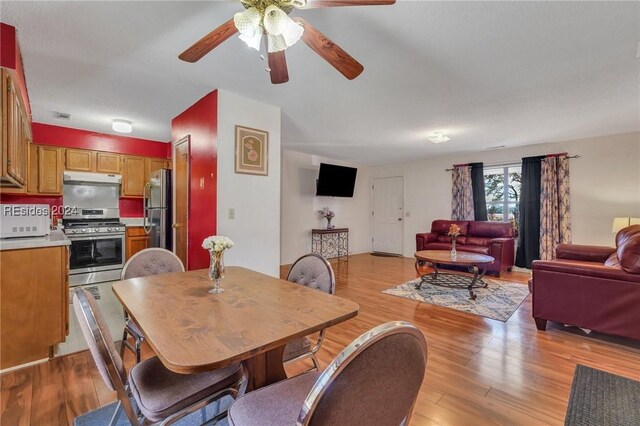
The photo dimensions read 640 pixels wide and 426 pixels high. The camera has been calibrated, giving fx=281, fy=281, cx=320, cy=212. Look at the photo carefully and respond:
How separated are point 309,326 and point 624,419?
1933mm

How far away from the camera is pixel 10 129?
6.24 ft

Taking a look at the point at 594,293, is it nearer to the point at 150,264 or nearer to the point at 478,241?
the point at 478,241

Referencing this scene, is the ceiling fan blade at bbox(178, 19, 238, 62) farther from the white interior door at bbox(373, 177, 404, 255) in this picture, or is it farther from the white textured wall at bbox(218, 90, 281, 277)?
the white interior door at bbox(373, 177, 404, 255)

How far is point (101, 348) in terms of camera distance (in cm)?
96

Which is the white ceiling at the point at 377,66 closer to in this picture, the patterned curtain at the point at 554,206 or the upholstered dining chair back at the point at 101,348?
the patterned curtain at the point at 554,206

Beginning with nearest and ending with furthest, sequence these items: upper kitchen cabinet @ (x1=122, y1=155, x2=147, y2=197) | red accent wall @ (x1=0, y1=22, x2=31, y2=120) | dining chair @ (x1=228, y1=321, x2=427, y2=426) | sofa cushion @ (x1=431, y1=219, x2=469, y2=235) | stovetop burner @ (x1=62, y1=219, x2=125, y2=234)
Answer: dining chair @ (x1=228, y1=321, x2=427, y2=426) < red accent wall @ (x1=0, y1=22, x2=31, y2=120) < stovetop burner @ (x1=62, y1=219, x2=125, y2=234) < upper kitchen cabinet @ (x1=122, y1=155, x2=147, y2=197) < sofa cushion @ (x1=431, y1=219, x2=469, y2=235)

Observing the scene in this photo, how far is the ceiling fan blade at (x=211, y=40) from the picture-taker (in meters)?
1.42

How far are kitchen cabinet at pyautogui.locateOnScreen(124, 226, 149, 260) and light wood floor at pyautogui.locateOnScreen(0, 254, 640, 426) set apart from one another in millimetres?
2505

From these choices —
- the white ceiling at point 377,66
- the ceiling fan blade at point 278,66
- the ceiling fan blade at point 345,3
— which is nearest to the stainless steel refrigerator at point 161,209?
the white ceiling at point 377,66

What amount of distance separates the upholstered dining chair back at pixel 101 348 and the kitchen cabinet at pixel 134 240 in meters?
3.92

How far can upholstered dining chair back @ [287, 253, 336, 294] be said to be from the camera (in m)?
1.71

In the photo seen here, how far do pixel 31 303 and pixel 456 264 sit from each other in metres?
4.21

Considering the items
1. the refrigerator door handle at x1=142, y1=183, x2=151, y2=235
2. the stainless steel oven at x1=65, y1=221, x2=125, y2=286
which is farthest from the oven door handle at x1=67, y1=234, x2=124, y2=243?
the refrigerator door handle at x1=142, y1=183, x2=151, y2=235

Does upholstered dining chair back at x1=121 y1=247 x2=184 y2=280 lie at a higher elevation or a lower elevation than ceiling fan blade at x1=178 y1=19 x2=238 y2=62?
lower
